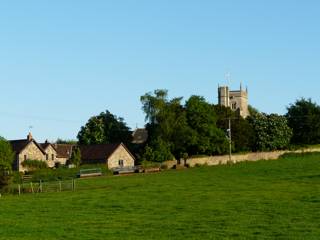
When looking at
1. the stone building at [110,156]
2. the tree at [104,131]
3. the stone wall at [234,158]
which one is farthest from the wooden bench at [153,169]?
the tree at [104,131]

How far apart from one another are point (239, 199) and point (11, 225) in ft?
51.5

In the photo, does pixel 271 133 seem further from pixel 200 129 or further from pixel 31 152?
pixel 31 152

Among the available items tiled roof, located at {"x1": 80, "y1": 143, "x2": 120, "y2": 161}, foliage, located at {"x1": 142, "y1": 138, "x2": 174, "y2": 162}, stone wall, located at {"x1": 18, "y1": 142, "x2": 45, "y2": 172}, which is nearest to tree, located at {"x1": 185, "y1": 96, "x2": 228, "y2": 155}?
foliage, located at {"x1": 142, "y1": 138, "x2": 174, "y2": 162}

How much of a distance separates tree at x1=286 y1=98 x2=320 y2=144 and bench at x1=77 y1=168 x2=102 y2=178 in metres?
58.8

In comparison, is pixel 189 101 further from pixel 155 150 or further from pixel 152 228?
pixel 152 228

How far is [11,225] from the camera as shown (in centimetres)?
3256

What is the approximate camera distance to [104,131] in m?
144

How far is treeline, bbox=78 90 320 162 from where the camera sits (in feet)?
378

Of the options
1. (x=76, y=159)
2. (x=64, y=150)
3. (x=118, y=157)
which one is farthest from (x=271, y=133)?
(x=64, y=150)

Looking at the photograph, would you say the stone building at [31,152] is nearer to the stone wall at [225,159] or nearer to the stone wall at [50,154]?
the stone wall at [50,154]

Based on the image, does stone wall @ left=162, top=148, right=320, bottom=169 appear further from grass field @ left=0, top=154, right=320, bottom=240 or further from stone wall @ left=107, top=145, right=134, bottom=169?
grass field @ left=0, top=154, right=320, bottom=240

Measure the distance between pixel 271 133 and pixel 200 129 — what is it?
19.8 meters

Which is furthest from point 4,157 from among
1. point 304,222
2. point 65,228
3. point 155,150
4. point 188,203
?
point 304,222

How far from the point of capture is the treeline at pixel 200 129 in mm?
115250
